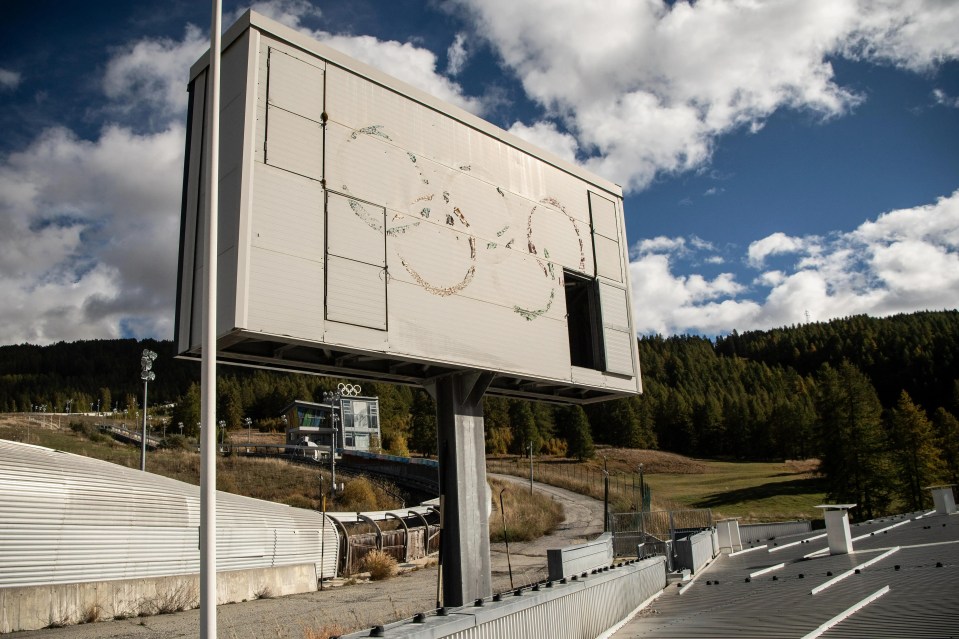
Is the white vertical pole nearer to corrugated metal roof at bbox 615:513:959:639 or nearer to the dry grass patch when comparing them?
corrugated metal roof at bbox 615:513:959:639

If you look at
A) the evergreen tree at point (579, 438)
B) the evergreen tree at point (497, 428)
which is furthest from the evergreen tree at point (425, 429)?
the evergreen tree at point (579, 438)

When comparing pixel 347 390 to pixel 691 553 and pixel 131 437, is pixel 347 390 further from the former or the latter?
pixel 691 553

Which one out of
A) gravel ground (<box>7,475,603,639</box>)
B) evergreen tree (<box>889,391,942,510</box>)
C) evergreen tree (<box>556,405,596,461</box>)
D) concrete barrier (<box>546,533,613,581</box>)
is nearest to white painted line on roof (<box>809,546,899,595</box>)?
concrete barrier (<box>546,533,613,581</box>)

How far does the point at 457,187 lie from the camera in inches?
502

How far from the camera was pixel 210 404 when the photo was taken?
6.75 m

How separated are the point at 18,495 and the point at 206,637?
15207 mm

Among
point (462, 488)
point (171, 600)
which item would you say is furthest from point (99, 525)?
point (462, 488)

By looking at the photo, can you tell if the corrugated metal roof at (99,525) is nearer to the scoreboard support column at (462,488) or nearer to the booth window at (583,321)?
the scoreboard support column at (462,488)

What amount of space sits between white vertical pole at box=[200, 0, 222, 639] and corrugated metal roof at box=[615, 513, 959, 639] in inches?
224

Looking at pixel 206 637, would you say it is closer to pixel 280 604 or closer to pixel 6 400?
pixel 280 604

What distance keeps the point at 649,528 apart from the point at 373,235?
27679 millimetres

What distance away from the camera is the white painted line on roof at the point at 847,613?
8.05m

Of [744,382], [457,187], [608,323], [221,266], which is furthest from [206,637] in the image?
[744,382]

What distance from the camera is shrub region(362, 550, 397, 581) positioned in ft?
92.1
